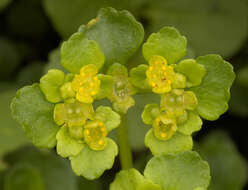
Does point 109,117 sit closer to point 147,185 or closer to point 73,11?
point 147,185

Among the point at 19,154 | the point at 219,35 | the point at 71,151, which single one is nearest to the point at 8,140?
the point at 19,154

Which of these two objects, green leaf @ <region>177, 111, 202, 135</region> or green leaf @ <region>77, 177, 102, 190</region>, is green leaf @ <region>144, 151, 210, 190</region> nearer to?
green leaf @ <region>177, 111, 202, 135</region>

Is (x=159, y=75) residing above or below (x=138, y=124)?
above

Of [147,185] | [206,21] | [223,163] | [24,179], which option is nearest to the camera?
[147,185]

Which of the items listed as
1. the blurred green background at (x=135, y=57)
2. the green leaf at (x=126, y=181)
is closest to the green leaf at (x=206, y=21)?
the blurred green background at (x=135, y=57)

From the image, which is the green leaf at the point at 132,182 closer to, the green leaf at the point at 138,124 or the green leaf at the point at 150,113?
the green leaf at the point at 150,113

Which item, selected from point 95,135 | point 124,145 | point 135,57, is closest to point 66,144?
point 95,135

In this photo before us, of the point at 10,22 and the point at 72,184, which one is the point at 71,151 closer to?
the point at 72,184
